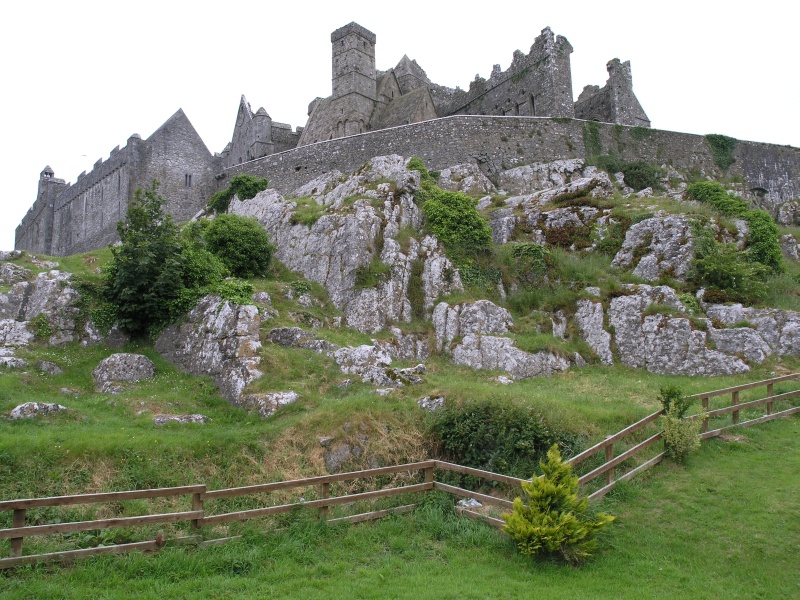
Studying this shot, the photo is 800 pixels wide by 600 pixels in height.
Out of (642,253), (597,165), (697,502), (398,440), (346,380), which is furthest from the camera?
(597,165)

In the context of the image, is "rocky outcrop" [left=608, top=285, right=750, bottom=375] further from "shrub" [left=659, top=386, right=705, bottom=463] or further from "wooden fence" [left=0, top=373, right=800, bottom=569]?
"shrub" [left=659, top=386, right=705, bottom=463]

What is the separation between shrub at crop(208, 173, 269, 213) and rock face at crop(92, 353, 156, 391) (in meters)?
17.6

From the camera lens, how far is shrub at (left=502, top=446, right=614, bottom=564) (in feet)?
31.3

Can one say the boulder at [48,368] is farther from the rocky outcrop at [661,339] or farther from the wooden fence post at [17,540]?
the rocky outcrop at [661,339]

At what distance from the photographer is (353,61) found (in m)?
40.1

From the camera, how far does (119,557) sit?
888 centimetres

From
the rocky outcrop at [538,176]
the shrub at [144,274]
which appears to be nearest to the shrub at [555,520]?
the shrub at [144,274]

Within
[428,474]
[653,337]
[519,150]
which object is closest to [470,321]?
[653,337]

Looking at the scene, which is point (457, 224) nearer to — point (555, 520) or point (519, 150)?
point (519, 150)

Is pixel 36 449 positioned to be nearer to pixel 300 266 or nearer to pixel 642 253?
pixel 300 266

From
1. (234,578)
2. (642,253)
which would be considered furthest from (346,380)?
(642,253)

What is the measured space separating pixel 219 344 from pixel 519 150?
21.7 metres

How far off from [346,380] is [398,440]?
11.1ft

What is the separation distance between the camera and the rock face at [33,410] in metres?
14.3
